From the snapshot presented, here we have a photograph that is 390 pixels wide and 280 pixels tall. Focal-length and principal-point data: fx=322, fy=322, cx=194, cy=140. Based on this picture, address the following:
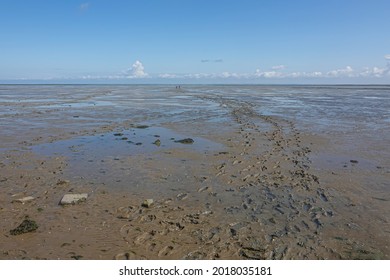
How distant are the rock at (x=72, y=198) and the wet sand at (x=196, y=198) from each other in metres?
0.18

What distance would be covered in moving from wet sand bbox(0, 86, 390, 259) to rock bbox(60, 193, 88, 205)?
18 cm

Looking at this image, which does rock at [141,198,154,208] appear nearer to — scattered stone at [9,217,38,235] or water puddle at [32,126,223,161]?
scattered stone at [9,217,38,235]

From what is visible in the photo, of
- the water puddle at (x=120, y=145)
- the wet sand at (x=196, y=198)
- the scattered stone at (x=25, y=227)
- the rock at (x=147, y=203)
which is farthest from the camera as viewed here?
the water puddle at (x=120, y=145)

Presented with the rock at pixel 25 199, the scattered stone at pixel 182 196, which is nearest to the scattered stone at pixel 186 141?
the scattered stone at pixel 182 196

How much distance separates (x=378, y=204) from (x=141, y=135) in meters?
13.7

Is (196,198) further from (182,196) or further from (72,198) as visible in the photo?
(72,198)

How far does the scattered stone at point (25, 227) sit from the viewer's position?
735 centimetres

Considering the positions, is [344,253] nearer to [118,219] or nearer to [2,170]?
[118,219]

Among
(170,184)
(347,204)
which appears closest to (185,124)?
(170,184)

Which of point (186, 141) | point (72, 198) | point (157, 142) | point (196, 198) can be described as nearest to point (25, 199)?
point (72, 198)

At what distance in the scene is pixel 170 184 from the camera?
10914 millimetres

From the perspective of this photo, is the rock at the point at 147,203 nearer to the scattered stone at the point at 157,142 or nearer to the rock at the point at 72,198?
the rock at the point at 72,198

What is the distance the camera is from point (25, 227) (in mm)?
7484

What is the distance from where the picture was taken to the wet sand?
693 cm
